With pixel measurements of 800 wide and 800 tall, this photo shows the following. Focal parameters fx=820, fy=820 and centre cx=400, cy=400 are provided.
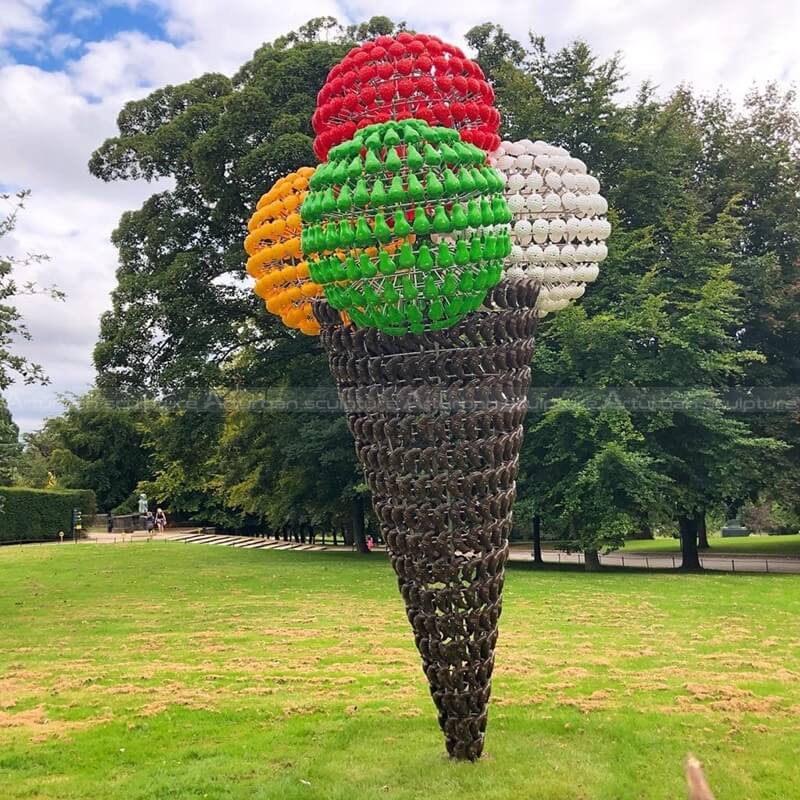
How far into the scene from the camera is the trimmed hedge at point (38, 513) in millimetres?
29883

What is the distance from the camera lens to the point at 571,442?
18531 mm

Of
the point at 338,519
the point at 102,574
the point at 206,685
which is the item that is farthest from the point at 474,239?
the point at 338,519

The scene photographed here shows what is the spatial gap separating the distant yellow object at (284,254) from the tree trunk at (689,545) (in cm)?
1660

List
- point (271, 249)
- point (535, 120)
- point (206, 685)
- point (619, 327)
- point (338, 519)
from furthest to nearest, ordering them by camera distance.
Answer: point (338, 519) < point (535, 120) < point (619, 327) < point (206, 685) < point (271, 249)

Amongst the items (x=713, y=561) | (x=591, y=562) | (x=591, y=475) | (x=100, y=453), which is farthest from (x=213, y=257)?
(x=100, y=453)

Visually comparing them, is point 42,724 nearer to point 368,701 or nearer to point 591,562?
point 368,701

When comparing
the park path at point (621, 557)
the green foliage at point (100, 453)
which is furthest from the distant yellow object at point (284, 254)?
the green foliage at point (100, 453)

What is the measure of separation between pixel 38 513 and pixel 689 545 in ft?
76.6

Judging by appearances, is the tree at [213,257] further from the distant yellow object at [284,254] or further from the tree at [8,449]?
the distant yellow object at [284,254]

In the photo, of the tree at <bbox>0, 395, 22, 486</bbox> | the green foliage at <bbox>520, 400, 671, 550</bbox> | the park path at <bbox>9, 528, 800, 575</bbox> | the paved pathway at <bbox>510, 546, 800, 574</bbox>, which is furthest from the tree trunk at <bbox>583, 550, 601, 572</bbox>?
the tree at <bbox>0, 395, 22, 486</bbox>

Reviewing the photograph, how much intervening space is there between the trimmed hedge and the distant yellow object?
26277mm

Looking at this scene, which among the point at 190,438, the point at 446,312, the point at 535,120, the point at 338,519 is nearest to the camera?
the point at 446,312

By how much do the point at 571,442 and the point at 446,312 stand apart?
1396 centimetres

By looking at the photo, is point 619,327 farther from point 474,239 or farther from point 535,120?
point 474,239
